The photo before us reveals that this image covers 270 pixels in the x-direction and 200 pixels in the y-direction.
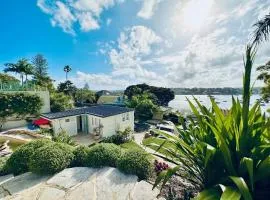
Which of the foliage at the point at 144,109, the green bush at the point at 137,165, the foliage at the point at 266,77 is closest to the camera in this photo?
the green bush at the point at 137,165

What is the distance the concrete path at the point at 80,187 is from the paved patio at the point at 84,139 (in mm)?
11063

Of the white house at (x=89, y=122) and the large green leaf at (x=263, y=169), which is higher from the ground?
the large green leaf at (x=263, y=169)

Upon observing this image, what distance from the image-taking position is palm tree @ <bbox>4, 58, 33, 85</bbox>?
29.9 m

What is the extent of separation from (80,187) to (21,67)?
32505 millimetres

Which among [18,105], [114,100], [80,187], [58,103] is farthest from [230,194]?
[114,100]

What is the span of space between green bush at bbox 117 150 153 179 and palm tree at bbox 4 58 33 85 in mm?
32500

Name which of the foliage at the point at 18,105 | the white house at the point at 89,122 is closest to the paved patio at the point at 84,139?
the white house at the point at 89,122

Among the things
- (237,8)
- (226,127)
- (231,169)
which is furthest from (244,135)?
(237,8)

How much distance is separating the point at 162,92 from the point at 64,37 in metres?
34.1

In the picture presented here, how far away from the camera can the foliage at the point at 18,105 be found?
19.3 m

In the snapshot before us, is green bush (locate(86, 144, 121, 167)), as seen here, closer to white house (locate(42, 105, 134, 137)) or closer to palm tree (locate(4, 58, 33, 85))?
white house (locate(42, 105, 134, 137))

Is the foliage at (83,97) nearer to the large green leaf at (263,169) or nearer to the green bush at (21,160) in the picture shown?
the green bush at (21,160)

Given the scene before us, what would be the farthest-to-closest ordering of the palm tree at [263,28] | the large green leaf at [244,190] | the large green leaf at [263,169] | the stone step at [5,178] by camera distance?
the palm tree at [263,28]
the stone step at [5,178]
the large green leaf at [263,169]
the large green leaf at [244,190]

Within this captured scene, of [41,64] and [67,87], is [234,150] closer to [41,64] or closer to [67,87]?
[67,87]
